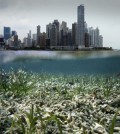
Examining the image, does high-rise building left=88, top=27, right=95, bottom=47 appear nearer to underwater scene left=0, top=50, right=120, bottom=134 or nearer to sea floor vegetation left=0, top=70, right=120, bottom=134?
underwater scene left=0, top=50, right=120, bottom=134

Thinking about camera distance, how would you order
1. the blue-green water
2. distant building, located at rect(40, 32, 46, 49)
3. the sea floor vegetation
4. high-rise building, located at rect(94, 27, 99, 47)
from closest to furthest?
1. the sea floor vegetation
2. distant building, located at rect(40, 32, 46, 49)
3. high-rise building, located at rect(94, 27, 99, 47)
4. the blue-green water

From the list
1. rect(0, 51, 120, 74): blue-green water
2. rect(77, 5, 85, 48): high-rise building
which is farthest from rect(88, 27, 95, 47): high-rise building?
rect(0, 51, 120, 74): blue-green water

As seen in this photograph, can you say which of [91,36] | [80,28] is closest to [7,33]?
[80,28]

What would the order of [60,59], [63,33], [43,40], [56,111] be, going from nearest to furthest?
[56,111]
[63,33]
[43,40]
[60,59]

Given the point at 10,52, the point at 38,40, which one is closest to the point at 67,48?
the point at 38,40

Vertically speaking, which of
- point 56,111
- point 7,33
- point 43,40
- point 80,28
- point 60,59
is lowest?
point 60,59

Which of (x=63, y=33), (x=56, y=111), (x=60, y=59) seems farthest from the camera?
(x=60, y=59)

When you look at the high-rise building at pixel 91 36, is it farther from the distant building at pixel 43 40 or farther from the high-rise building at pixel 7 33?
the high-rise building at pixel 7 33

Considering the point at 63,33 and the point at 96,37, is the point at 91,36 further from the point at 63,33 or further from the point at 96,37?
the point at 63,33

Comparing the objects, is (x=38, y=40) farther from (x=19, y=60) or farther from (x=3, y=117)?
(x=3, y=117)

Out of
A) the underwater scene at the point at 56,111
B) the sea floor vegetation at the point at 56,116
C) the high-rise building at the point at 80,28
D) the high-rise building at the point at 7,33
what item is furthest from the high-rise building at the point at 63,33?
the sea floor vegetation at the point at 56,116

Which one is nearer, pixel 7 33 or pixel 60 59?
pixel 7 33
